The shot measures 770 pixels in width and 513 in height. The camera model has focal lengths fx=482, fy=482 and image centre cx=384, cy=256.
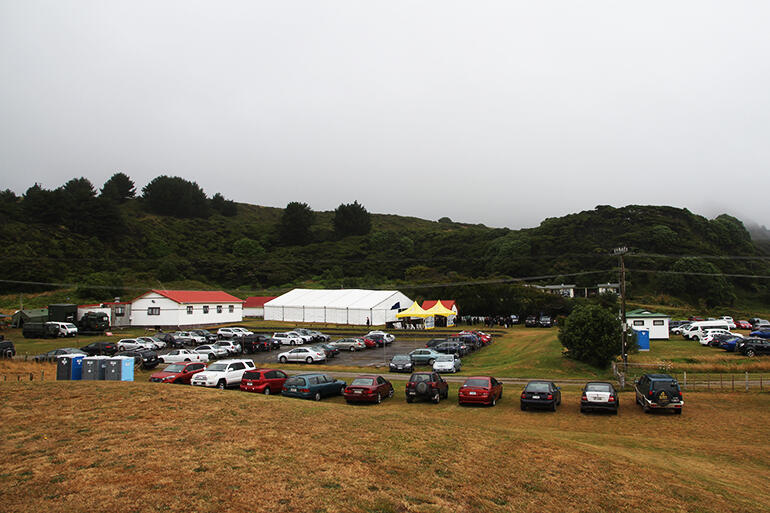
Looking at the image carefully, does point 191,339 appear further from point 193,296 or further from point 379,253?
point 379,253

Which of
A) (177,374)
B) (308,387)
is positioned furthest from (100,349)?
(308,387)

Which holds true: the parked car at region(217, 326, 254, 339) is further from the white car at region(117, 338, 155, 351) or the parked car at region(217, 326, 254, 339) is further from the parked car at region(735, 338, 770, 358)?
the parked car at region(735, 338, 770, 358)

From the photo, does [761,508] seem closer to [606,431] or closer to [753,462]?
[753,462]

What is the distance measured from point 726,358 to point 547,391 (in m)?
23.1

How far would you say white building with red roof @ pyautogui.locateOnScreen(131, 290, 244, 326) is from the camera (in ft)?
205

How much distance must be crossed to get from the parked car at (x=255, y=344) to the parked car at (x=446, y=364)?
1919 centimetres

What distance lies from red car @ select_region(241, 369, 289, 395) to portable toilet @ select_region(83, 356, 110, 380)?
6.28 meters

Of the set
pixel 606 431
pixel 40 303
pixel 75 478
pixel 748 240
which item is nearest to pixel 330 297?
pixel 40 303

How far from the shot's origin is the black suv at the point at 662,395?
20438 mm

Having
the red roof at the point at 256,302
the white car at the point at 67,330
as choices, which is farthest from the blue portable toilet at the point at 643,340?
the red roof at the point at 256,302

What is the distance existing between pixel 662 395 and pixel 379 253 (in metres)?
115

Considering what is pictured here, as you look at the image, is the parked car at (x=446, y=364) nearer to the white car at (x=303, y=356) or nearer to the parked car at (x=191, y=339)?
the white car at (x=303, y=356)

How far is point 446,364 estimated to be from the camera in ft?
108

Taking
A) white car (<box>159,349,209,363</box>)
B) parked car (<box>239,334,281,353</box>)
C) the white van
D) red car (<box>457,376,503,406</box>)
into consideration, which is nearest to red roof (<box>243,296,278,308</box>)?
parked car (<box>239,334,281,353</box>)
